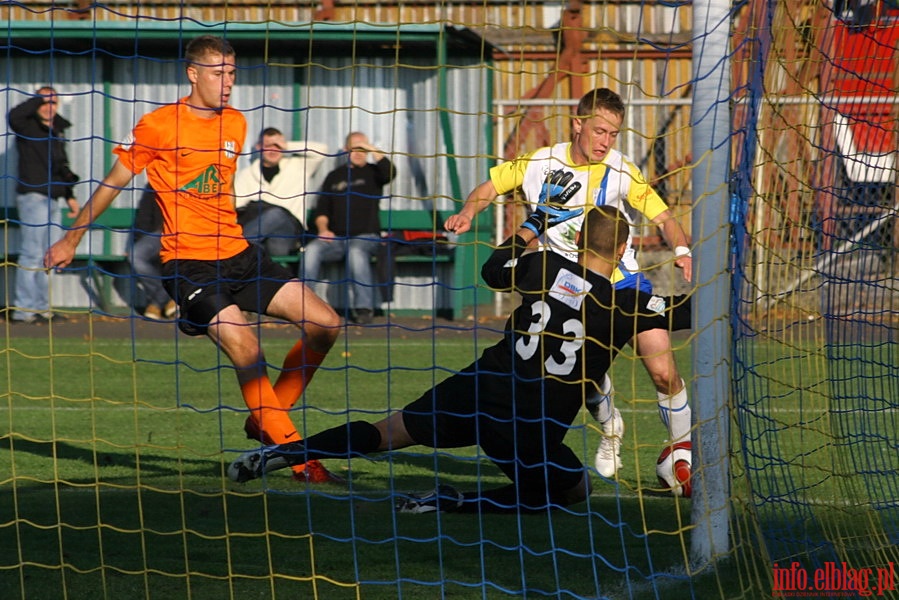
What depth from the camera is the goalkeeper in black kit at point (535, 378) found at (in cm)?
487

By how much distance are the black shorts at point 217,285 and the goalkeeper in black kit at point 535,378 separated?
0.92 m

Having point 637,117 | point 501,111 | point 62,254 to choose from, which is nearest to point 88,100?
point 501,111

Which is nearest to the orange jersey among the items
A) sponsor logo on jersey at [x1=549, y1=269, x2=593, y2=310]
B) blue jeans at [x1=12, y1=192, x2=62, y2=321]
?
sponsor logo on jersey at [x1=549, y1=269, x2=593, y2=310]

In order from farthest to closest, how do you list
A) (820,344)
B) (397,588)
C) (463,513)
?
(820,344), (463,513), (397,588)

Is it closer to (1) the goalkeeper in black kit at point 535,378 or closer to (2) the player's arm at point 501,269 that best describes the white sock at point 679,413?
(1) the goalkeeper in black kit at point 535,378

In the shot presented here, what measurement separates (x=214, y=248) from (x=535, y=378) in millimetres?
1964

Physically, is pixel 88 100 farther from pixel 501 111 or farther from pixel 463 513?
pixel 463 513

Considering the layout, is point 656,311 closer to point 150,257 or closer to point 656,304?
point 656,304

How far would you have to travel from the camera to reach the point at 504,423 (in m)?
4.96

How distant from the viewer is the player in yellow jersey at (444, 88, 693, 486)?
226 inches

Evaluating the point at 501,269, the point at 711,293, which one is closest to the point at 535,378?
the point at 501,269

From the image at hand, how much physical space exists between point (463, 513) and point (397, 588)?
1104mm

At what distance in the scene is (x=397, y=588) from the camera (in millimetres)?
4328

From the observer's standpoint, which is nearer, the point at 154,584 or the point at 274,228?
the point at 154,584
